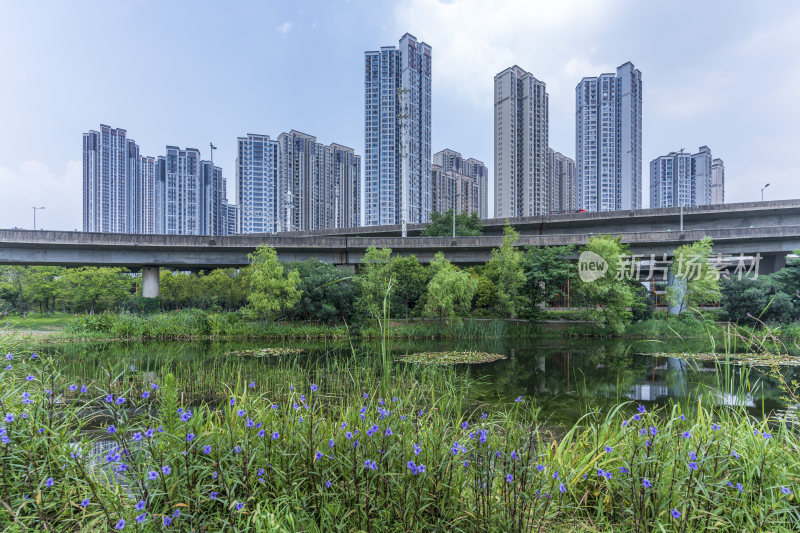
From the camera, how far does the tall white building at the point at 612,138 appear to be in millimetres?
49594

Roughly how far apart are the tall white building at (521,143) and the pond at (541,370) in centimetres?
3429

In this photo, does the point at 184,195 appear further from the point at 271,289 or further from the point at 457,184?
the point at 271,289

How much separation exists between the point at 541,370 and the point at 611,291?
938cm

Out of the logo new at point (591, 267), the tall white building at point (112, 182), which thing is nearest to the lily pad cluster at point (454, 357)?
the logo new at point (591, 267)

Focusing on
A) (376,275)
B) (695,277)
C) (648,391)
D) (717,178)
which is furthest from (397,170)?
(717,178)

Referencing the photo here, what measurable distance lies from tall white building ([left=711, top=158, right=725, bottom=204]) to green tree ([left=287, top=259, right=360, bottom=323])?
5627cm

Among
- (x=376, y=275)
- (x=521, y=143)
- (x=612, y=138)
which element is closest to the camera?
(x=376, y=275)

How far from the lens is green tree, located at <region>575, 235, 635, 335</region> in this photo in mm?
17203

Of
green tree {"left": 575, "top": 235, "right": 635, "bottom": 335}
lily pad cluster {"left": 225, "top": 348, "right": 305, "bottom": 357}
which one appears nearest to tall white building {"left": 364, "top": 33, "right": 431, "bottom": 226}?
green tree {"left": 575, "top": 235, "right": 635, "bottom": 335}

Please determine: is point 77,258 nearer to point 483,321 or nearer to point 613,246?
point 483,321

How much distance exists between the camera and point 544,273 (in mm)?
19109

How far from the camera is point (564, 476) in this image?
238 cm

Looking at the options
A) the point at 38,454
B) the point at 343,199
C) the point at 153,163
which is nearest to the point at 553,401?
the point at 38,454

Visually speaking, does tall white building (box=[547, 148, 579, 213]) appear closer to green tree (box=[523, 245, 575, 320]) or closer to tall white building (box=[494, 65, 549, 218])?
tall white building (box=[494, 65, 549, 218])
